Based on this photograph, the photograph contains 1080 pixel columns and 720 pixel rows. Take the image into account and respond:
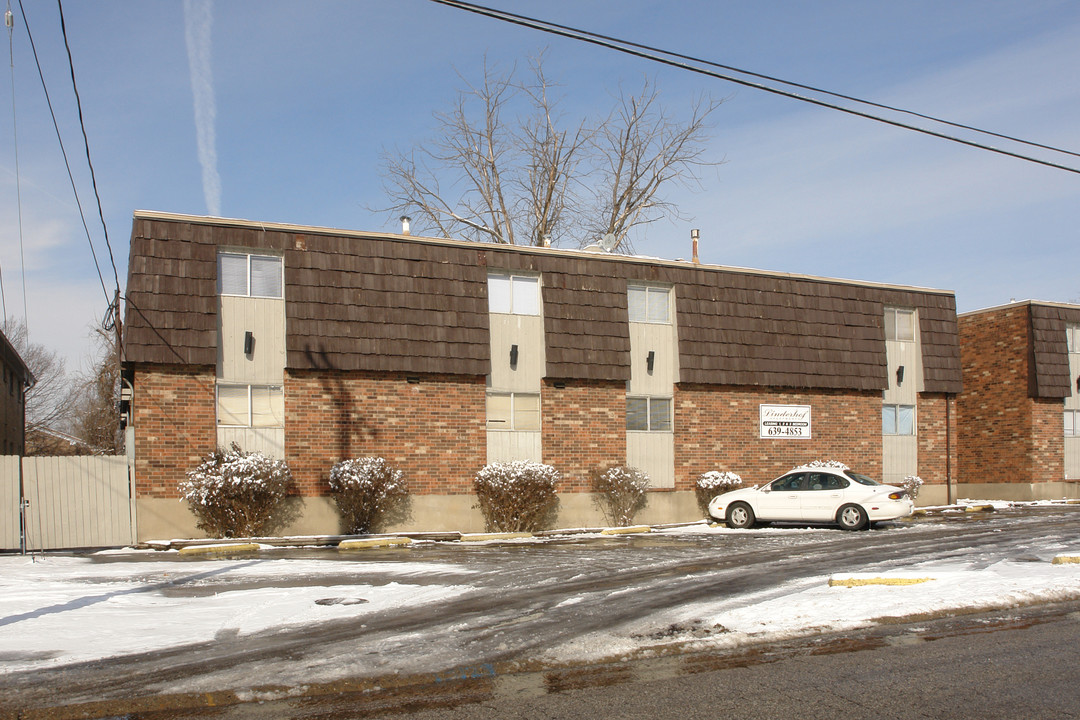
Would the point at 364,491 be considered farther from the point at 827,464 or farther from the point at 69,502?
the point at 827,464

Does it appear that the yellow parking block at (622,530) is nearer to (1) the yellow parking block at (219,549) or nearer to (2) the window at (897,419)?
(1) the yellow parking block at (219,549)

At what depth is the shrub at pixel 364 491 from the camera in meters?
19.8

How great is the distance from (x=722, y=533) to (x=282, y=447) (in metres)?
9.66

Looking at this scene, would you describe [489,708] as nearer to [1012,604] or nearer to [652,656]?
[652,656]

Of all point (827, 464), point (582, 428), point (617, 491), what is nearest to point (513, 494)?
point (582, 428)

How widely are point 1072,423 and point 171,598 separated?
103 ft

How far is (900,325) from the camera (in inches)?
1101

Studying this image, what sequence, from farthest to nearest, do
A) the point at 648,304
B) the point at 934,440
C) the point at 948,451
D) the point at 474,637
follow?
the point at 948,451, the point at 934,440, the point at 648,304, the point at 474,637

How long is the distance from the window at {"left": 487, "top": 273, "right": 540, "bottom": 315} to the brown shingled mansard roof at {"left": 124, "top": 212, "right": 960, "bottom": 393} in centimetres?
32

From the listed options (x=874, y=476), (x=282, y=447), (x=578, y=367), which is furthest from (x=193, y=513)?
(x=874, y=476)

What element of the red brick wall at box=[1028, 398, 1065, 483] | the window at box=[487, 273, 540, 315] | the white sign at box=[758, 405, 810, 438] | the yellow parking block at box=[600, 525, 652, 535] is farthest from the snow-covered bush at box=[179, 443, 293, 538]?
the red brick wall at box=[1028, 398, 1065, 483]

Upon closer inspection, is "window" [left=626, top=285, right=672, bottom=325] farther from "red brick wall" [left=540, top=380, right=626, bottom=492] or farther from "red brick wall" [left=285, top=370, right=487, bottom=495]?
"red brick wall" [left=285, top=370, right=487, bottom=495]

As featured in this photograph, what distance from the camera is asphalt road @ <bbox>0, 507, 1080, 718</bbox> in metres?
6.91

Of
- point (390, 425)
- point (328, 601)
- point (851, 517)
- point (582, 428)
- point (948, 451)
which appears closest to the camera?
point (328, 601)
